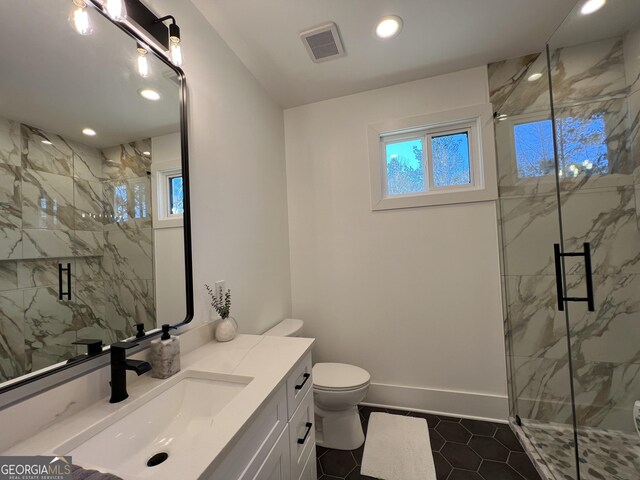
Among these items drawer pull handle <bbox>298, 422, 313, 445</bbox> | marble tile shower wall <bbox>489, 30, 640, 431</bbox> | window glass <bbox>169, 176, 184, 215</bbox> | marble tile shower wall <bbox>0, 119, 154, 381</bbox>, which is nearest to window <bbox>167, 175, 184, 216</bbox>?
window glass <bbox>169, 176, 184, 215</bbox>

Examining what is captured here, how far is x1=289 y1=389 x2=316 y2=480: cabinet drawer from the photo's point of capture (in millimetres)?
1060

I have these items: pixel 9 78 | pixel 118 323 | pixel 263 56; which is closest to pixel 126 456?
pixel 118 323

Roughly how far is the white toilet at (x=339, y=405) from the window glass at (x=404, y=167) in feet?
4.84

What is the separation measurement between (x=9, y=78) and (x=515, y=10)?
7.39 feet

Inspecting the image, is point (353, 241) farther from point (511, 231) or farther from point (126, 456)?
point (126, 456)

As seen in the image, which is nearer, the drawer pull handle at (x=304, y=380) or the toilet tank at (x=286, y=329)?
the drawer pull handle at (x=304, y=380)

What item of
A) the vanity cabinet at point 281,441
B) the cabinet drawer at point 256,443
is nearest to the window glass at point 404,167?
the vanity cabinet at point 281,441

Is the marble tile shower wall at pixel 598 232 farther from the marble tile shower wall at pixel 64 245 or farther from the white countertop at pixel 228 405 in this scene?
the marble tile shower wall at pixel 64 245

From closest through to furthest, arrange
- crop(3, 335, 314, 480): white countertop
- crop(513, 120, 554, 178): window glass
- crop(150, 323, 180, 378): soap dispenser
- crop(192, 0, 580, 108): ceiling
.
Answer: crop(3, 335, 314, 480): white countertop → crop(150, 323, 180, 378): soap dispenser → crop(192, 0, 580, 108): ceiling → crop(513, 120, 554, 178): window glass

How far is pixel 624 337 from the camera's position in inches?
61.6

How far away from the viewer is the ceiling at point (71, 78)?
2.32ft

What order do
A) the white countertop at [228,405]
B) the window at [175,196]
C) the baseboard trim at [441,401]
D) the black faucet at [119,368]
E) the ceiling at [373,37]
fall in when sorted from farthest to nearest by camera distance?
the baseboard trim at [441,401]
the ceiling at [373,37]
the window at [175,196]
the black faucet at [119,368]
the white countertop at [228,405]

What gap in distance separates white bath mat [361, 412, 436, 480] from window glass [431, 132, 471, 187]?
1834 mm

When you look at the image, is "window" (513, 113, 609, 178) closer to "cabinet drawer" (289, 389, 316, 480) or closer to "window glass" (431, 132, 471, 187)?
"window glass" (431, 132, 471, 187)
